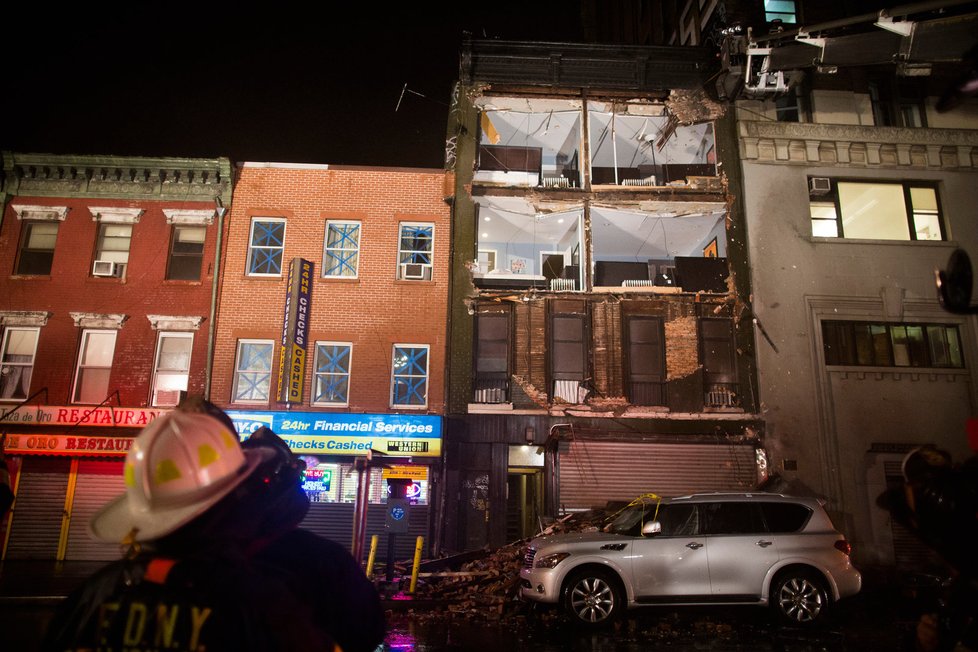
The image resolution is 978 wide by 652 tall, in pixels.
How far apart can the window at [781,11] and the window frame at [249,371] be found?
61.5 ft

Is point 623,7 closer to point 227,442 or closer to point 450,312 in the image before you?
point 450,312

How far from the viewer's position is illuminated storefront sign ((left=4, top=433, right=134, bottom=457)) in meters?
15.6

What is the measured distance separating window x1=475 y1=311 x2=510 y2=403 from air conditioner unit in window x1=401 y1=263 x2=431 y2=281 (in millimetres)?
2134

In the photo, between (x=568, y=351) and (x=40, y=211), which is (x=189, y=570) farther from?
(x=40, y=211)

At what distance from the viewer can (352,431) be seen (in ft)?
51.1

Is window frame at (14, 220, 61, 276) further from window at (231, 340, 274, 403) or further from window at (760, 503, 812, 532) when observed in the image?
window at (760, 503, 812, 532)

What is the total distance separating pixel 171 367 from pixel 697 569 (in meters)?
14.9

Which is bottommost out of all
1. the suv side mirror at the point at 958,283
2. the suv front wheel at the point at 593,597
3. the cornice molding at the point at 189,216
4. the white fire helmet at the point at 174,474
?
the suv front wheel at the point at 593,597

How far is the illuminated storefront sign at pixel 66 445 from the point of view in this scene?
51.2 ft

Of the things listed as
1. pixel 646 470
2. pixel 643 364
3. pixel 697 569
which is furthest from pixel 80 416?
pixel 697 569

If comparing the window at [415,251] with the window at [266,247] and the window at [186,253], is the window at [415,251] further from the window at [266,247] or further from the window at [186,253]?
the window at [186,253]

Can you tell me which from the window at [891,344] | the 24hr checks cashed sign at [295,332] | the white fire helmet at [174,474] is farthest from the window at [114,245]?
the window at [891,344]

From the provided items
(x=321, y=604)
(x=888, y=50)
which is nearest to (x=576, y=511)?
(x=321, y=604)

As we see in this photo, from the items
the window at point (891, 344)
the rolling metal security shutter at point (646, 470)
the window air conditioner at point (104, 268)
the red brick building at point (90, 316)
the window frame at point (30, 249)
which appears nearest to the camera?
the rolling metal security shutter at point (646, 470)
